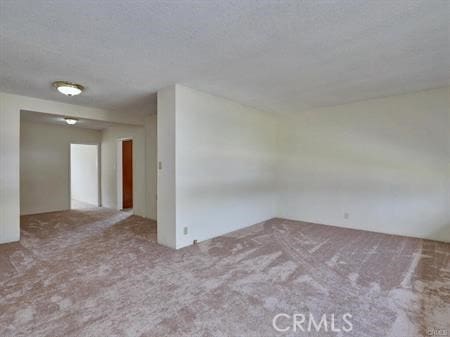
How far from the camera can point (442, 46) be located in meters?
2.45

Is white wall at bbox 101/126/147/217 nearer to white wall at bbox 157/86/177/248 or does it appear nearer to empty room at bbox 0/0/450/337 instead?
empty room at bbox 0/0/450/337

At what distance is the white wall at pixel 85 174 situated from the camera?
7.55m

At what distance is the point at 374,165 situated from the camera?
176 inches

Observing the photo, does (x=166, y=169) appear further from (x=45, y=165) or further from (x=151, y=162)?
(x=45, y=165)

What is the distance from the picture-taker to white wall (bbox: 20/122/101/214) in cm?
602

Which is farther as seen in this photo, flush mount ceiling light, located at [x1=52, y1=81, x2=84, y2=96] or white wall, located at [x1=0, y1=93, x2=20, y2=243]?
white wall, located at [x1=0, y1=93, x2=20, y2=243]

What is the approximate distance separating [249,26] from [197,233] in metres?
2.96

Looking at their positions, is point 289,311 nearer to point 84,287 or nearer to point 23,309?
point 84,287

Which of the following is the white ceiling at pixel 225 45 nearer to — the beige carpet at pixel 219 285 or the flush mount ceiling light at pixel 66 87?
the flush mount ceiling light at pixel 66 87

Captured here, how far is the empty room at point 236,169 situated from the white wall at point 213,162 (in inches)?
1.3

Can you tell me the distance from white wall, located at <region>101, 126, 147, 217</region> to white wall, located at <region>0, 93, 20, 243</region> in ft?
7.55

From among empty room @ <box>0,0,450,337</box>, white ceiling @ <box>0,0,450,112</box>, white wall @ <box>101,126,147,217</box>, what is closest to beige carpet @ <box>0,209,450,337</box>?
empty room @ <box>0,0,450,337</box>

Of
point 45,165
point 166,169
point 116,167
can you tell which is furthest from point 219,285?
point 45,165

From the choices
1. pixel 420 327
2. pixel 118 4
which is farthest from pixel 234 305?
pixel 118 4
